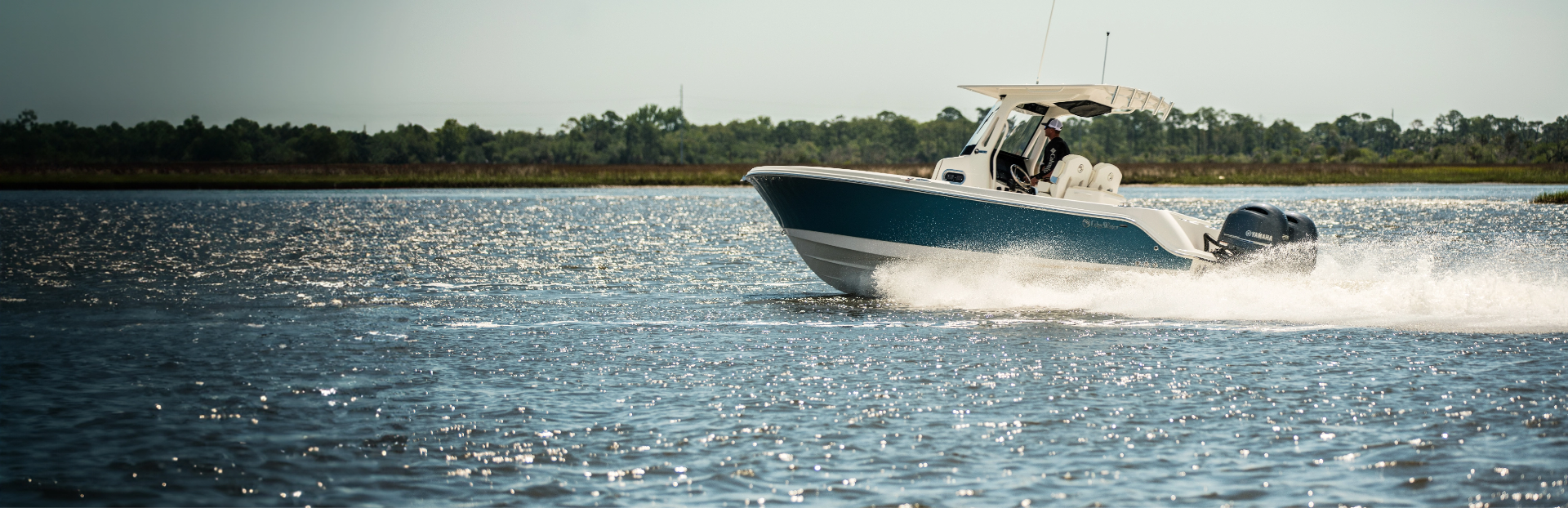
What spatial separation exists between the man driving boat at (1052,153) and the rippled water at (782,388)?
44.2 inches

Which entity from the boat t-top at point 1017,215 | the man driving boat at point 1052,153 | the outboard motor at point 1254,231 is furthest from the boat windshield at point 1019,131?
the outboard motor at point 1254,231

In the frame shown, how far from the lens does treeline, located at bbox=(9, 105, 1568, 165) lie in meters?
120

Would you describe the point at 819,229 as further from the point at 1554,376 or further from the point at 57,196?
the point at 57,196

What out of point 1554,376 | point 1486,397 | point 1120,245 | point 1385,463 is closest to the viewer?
point 1385,463

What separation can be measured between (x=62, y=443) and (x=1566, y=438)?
329 inches

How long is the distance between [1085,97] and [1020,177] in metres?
1.08

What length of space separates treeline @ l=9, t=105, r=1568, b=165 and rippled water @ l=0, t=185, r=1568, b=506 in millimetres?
94846

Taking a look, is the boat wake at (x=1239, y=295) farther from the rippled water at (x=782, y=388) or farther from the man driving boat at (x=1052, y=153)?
the man driving boat at (x=1052, y=153)

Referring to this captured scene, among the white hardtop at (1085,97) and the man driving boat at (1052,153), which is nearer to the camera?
the white hardtop at (1085,97)

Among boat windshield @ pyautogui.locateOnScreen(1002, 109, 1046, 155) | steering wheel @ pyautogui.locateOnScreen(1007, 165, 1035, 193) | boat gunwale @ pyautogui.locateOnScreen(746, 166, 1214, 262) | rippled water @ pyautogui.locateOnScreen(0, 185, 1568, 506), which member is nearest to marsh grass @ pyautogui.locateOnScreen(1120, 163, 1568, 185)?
rippled water @ pyautogui.locateOnScreen(0, 185, 1568, 506)

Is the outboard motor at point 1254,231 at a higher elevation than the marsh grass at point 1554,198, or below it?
below

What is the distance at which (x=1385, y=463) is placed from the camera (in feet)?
20.4

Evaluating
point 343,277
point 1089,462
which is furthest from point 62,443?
point 343,277

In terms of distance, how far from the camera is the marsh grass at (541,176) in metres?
70.1
